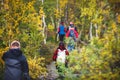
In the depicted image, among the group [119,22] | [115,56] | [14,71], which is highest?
[119,22]

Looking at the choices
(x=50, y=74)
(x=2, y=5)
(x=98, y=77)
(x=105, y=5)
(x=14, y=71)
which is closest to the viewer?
(x=98, y=77)

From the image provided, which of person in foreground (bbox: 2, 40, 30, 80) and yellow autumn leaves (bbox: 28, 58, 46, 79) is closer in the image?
person in foreground (bbox: 2, 40, 30, 80)

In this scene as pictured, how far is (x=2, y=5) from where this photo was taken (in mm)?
14281

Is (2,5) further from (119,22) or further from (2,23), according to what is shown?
(119,22)

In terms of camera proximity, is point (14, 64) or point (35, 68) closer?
point (14, 64)

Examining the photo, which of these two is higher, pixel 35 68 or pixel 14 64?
pixel 14 64

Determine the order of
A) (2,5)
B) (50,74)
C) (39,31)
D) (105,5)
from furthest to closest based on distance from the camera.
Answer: (50,74) → (39,31) → (2,5) → (105,5)

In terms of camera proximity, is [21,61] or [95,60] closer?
[95,60]

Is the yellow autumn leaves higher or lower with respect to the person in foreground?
lower

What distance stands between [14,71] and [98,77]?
2.64 metres

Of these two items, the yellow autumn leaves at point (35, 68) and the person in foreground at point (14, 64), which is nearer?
the person in foreground at point (14, 64)

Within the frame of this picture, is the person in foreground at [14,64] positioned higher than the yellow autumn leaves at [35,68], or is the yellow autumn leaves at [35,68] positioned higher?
the person in foreground at [14,64]

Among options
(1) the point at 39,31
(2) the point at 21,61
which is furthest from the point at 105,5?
(1) the point at 39,31

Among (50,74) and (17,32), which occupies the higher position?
(17,32)
